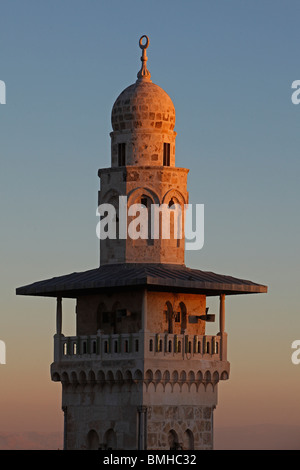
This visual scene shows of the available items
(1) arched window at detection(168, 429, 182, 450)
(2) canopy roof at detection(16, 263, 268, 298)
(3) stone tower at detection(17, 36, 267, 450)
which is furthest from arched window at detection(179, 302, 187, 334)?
(1) arched window at detection(168, 429, 182, 450)

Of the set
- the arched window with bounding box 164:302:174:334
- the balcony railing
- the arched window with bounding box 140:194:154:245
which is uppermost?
the arched window with bounding box 140:194:154:245

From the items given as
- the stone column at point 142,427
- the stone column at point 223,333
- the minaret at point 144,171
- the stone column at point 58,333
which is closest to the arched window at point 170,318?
the minaret at point 144,171

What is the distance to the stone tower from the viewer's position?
147 m

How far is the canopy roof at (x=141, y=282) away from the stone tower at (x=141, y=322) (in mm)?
48

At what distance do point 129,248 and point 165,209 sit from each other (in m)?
2.54

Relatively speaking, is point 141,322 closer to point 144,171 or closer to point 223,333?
point 223,333

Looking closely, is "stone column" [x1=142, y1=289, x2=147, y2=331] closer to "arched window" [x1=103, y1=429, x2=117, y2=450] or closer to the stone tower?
the stone tower

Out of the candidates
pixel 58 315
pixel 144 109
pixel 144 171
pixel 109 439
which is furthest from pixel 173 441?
pixel 144 109

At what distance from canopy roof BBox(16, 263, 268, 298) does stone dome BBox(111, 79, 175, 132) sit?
6.80 metres

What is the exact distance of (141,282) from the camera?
14512 cm

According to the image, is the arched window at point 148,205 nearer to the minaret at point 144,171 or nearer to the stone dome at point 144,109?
the minaret at point 144,171
